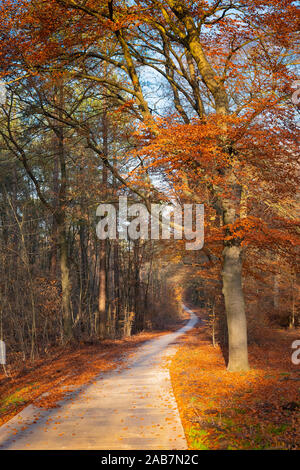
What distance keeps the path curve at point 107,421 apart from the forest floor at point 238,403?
1.07 feet

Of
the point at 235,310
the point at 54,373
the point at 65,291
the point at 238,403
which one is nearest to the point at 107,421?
the point at 238,403

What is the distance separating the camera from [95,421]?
19.3 ft

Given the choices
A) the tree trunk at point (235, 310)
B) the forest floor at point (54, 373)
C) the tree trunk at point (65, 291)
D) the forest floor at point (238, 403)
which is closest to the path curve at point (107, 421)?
the forest floor at point (238, 403)

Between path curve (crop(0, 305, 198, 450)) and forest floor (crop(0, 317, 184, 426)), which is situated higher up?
path curve (crop(0, 305, 198, 450))

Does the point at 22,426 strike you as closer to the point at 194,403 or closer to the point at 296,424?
the point at 194,403

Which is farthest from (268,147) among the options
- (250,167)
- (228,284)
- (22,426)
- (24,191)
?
(24,191)

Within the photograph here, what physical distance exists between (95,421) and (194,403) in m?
1.90

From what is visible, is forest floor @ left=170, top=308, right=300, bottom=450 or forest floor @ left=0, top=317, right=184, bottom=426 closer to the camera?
forest floor @ left=170, top=308, right=300, bottom=450

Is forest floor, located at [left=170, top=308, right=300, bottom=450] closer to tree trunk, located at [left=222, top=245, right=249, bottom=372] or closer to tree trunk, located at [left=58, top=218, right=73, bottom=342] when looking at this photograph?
tree trunk, located at [left=222, top=245, right=249, bottom=372]

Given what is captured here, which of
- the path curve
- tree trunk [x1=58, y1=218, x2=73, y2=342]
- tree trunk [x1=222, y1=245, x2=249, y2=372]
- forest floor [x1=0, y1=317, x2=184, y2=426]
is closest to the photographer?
the path curve

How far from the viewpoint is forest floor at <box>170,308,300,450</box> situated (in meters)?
5.10

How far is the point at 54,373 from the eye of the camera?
33.4 feet

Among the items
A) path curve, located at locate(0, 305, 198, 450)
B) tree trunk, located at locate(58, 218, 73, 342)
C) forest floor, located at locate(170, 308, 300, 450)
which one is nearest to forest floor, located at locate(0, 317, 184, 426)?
Result: path curve, located at locate(0, 305, 198, 450)

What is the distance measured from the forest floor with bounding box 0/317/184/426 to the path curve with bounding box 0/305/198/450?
442 mm
